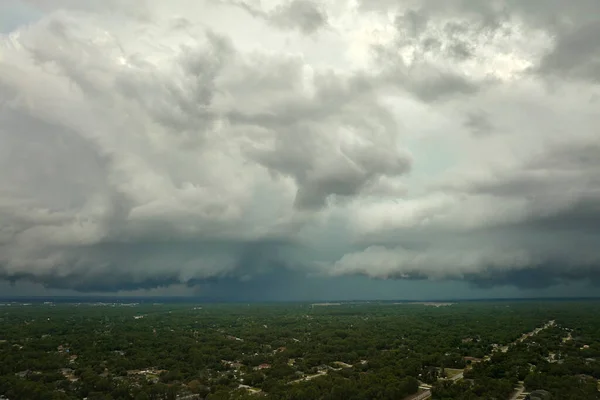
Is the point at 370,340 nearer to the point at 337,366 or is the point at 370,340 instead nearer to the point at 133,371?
the point at 337,366

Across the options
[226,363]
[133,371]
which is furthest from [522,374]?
[133,371]

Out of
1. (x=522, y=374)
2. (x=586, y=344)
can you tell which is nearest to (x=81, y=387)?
(x=522, y=374)

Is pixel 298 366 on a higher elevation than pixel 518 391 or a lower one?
lower

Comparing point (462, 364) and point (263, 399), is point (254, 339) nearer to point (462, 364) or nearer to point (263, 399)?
point (462, 364)

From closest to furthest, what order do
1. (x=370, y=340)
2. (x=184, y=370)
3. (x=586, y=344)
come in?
A: (x=184, y=370)
(x=586, y=344)
(x=370, y=340)

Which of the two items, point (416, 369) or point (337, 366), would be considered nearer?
point (416, 369)

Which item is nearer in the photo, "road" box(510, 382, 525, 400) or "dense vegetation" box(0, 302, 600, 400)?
"road" box(510, 382, 525, 400)

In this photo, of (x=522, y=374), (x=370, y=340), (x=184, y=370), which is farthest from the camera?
(x=370, y=340)

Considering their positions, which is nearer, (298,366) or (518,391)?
(518,391)

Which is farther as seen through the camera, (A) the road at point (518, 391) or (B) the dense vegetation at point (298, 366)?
(B) the dense vegetation at point (298, 366)
